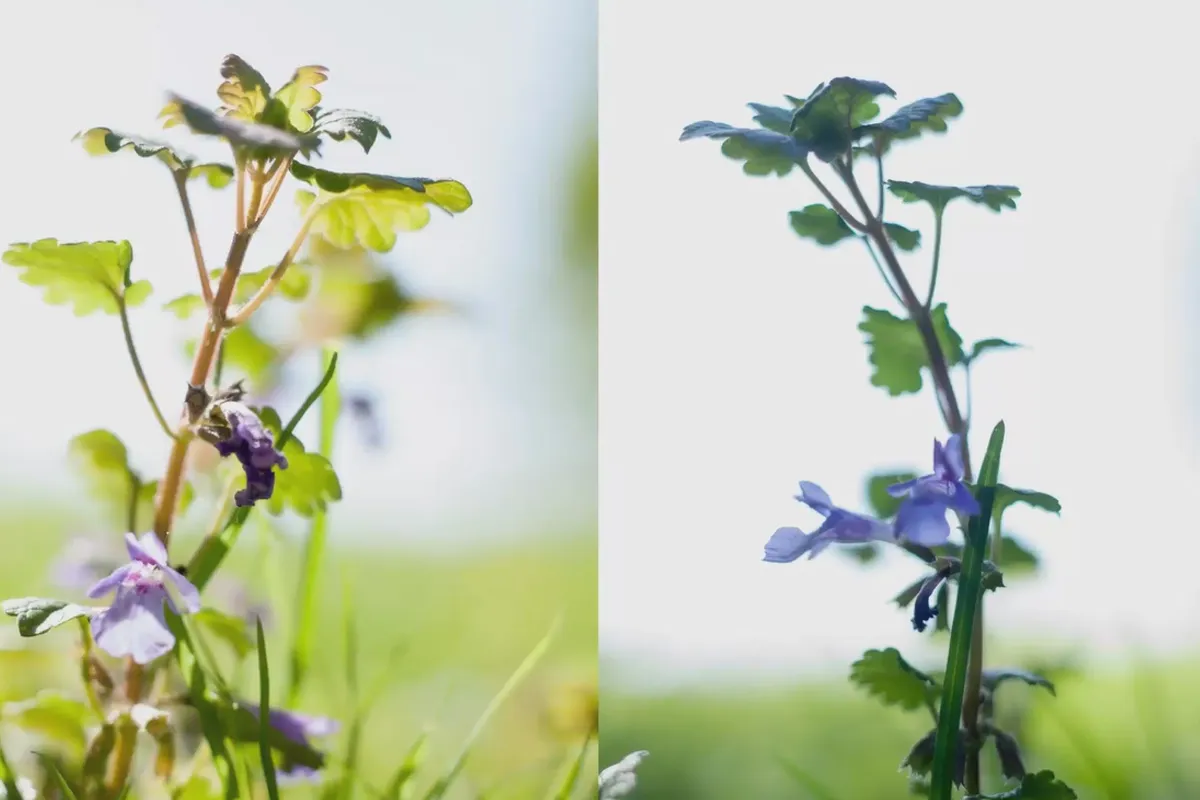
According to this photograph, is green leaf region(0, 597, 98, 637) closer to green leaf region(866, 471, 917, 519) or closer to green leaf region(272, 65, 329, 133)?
green leaf region(272, 65, 329, 133)

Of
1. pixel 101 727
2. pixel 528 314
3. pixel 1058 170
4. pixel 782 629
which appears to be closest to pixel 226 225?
pixel 528 314

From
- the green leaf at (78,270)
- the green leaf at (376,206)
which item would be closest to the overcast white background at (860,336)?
the green leaf at (376,206)

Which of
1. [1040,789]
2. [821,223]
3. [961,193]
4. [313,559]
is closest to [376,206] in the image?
[313,559]

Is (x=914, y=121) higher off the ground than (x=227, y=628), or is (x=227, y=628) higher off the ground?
(x=914, y=121)

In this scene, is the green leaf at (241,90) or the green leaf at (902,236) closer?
the green leaf at (241,90)

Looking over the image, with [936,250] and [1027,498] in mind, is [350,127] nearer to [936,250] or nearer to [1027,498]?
[936,250]

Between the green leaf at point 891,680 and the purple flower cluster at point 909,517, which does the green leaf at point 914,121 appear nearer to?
the purple flower cluster at point 909,517
